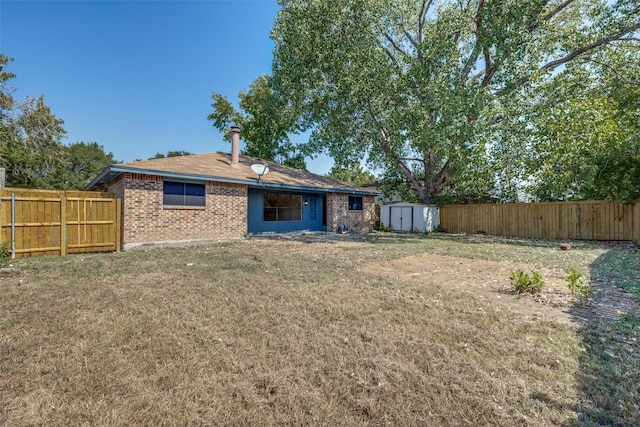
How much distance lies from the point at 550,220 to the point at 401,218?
7.06 metres

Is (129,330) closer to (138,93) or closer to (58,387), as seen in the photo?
(58,387)

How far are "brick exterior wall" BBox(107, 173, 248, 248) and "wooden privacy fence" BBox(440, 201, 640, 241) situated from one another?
12.5 metres

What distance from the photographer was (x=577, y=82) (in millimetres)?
13188

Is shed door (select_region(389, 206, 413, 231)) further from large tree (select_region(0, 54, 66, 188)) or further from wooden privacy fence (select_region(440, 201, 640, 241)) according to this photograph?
large tree (select_region(0, 54, 66, 188))

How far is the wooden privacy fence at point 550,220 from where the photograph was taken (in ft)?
37.8

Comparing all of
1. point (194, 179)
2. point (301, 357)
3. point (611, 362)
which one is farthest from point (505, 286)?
point (194, 179)

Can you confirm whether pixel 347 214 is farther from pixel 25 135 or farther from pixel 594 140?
pixel 25 135

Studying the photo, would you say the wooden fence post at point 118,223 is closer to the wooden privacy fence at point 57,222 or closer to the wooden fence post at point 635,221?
the wooden privacy fence at point 57,222

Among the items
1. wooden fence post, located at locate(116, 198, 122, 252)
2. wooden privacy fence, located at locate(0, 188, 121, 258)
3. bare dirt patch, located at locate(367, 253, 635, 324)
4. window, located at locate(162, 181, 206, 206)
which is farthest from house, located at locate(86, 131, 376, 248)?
bare dirt patch, located at locate(367, 253, 635, 324)

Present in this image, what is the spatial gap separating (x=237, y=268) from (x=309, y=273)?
1.56 m

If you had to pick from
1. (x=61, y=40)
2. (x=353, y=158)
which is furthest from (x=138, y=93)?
(x=353, y=158)

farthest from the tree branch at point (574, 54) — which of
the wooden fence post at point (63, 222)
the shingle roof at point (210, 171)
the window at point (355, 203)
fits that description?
the wooden fence post at point (63, 222)

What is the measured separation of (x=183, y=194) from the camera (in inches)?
404

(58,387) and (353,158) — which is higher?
(353,158)
